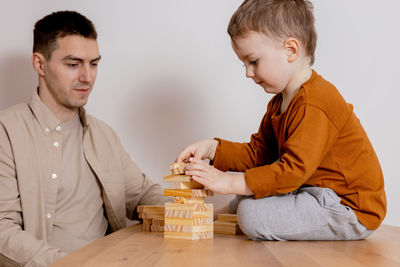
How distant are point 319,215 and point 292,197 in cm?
8

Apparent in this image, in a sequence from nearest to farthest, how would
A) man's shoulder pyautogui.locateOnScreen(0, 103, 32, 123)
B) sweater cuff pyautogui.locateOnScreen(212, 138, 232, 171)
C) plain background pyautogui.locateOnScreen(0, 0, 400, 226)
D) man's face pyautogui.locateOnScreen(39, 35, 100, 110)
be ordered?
sweater cuff pyautogui.locateOnScreen(212, 138, 232, 171)
man's shoulder pyautogui.locateOnScreen(0, 103, 32, 123)
man's face pyautogui.locateOnScreen(39, 35, 100, 110)
plain background pyautogui.locateOnScreen(0, 0, 400, 226)

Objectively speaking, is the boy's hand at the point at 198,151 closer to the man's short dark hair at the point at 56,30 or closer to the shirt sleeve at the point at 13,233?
the shirt sleeve at the point at 13,233

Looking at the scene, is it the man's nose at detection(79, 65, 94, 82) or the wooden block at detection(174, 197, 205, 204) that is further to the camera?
the man's nose at detection(79, 65, 94, 82)

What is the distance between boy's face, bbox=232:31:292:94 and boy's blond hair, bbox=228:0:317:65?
0.7 inches

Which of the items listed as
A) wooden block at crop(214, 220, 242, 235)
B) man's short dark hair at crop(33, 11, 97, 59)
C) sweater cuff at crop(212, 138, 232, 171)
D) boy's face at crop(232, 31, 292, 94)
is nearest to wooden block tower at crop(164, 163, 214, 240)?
wooden block at crop(214, 220, 242, 235)

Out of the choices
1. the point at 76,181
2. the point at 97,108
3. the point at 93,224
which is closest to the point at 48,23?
the point at 97,108

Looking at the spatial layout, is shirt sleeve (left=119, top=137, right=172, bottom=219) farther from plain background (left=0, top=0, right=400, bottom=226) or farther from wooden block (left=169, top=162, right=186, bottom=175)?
wooden block (left=169, top=162, right=186, bottom=175)

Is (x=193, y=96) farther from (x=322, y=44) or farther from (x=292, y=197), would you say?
(x=292, y=197)

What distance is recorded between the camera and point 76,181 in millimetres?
1849

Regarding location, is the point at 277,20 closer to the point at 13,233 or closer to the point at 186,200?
the point at 186,200

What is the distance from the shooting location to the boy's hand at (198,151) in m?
1.55

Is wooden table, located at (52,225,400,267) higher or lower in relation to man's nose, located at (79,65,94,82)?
lower

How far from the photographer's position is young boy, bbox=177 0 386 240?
1.30m

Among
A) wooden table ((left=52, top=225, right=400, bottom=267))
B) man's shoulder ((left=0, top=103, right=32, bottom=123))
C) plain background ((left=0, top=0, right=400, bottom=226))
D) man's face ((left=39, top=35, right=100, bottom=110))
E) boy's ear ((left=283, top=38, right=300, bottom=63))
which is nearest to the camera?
wooden table ((left=52, top=225, right=400, bottom=267))
